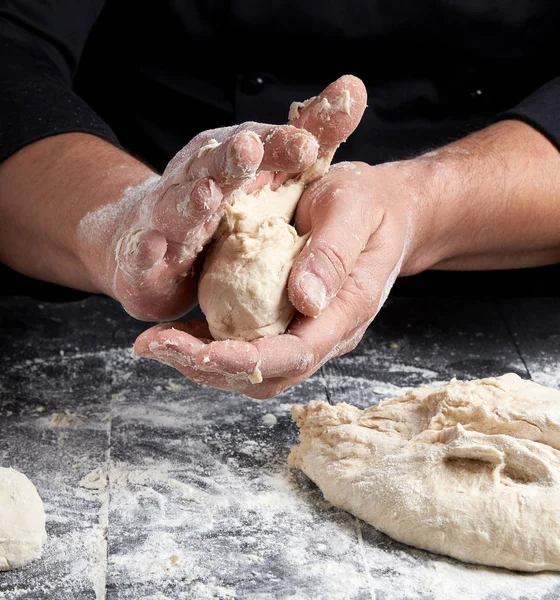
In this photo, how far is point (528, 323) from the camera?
2.32 m

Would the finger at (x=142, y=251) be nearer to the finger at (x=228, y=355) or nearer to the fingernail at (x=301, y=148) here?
the finger at (x=228, y=355)

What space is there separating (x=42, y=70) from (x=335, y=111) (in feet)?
3.47

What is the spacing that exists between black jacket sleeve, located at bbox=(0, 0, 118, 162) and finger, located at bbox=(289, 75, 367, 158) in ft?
2.45

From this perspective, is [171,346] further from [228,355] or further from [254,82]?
[254,82]

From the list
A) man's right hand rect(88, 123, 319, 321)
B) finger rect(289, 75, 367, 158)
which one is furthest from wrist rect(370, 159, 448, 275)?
man's right hand rect(88, 123, 319, 321)

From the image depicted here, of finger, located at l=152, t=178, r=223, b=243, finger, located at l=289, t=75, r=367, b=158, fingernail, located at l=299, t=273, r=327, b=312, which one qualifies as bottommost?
fingernail, located at l=299, t=273, r=327, b=312

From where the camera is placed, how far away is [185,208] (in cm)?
139

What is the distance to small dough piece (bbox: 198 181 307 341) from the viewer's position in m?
1.51

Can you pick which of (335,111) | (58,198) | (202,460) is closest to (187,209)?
(335,111)

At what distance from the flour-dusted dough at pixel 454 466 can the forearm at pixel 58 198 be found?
651 millimetres

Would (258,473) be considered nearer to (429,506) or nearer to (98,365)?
(429,506)

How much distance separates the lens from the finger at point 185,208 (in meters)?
1.37

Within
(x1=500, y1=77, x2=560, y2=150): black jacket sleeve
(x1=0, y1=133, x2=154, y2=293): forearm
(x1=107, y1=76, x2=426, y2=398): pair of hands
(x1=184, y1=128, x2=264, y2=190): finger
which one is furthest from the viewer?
(x1=500, y1=77, x2=560, y2=150): black jacket sleeve

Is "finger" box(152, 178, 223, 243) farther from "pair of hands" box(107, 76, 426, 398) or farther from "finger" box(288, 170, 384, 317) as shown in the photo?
"finger" box(288, 170, 384, 317)
